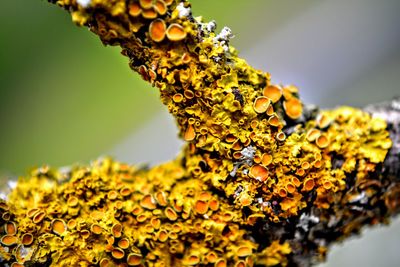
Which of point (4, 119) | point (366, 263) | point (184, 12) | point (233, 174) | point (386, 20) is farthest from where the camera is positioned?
point (4, 119)

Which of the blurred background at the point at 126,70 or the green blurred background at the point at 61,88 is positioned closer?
the blurred background at the point at 126,70

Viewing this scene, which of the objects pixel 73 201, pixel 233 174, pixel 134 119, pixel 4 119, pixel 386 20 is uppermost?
pixel 386 20

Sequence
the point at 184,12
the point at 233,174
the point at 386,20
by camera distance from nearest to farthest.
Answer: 1. the point at 184,12
2. the point at 233,174
3. the point at 386,20

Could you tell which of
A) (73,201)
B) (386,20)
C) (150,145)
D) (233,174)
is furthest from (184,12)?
(386,20)

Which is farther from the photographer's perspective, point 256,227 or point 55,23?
point 55,23

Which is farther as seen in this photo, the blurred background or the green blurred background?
the green blurred background

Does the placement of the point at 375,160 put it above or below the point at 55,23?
below

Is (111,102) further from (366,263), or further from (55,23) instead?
(366,263)

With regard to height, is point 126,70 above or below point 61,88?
above
